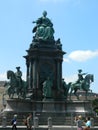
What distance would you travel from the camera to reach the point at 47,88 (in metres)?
54.0

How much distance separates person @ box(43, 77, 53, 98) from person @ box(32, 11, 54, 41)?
20.2ft

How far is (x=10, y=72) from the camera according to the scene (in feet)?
176

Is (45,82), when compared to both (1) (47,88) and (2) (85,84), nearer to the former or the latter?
(1) (47,88)

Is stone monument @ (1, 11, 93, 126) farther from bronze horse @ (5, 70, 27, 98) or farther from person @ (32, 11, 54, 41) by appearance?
bronze horse @ (5, 70, 27, 98)

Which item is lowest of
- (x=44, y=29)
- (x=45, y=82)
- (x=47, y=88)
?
(x=47, y=88)

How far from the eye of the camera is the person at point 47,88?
2124 inches

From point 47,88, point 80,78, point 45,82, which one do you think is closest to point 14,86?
point 45,82

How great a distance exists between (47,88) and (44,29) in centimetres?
852

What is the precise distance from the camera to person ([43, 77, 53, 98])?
177ft

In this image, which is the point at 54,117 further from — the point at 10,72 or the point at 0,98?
the point at 0,98

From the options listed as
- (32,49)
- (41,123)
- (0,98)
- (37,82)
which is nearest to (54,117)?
(41,123)

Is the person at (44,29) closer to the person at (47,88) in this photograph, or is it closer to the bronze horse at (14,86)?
the person at (47,88)

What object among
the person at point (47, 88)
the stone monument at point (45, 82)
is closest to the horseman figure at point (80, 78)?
the stone monument at point (45, 82)

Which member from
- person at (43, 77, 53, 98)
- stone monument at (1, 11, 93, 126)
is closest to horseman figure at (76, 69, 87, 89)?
stone monument at (1, 11, 93, 126)
